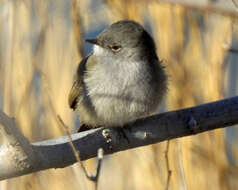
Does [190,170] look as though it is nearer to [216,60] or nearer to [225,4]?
[216,60]

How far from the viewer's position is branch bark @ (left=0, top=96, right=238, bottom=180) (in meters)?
2.05

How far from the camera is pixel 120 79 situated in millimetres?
3080

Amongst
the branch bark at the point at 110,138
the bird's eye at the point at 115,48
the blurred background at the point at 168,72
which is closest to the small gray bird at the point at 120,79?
the bird's eye at the point at 115,48

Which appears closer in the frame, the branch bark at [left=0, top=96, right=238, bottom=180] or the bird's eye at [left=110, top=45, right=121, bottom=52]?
the branch bark at [left=0, top=96, right=238, bottom=180]

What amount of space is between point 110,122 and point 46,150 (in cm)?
92

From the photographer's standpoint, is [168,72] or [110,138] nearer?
[110,138]

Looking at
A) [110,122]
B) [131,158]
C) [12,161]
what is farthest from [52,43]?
[12,161]

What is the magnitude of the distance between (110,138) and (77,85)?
865 millimetres

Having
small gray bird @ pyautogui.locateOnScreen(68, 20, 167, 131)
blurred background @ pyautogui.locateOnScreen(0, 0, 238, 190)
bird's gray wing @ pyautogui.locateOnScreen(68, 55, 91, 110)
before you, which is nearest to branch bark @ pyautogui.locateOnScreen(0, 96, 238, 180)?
small gray bird @ pyautogui.locateOnScreen(68, 20, 167, 131)

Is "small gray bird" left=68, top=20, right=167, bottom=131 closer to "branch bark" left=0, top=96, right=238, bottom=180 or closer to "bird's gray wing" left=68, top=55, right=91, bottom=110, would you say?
"bird's gray wing" left=68, top=55, right=91, bottom=110

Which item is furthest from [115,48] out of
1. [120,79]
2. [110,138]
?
[110,138]

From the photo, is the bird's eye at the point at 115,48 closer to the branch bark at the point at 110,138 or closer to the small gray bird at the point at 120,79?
the small gray bird at the point at 120,79

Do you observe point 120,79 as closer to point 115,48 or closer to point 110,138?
point 115,48

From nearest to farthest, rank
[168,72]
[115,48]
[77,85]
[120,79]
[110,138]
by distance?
[110,138] < [120,79] < [115,48] < [77,85] < [168,72]
